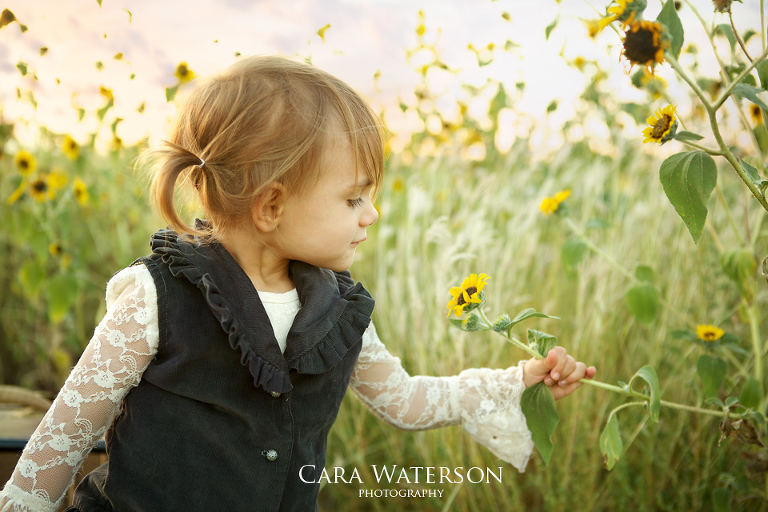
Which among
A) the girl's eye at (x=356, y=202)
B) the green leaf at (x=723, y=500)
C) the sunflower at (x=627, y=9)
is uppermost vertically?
the sunflower at (x=627, y=9)

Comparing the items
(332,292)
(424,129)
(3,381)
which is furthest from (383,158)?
(3,381)

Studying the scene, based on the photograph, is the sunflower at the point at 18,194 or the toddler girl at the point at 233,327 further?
the sunflower at the point at 18,194

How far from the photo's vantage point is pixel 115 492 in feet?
3.30

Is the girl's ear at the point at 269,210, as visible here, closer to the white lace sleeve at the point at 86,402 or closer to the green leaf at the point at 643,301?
the white lace sleeve at the point at 86,402

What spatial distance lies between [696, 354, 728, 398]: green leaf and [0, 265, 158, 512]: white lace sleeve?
1100 millimetres

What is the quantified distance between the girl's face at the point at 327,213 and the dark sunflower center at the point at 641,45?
48 cm

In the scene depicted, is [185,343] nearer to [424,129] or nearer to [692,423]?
[692,423]

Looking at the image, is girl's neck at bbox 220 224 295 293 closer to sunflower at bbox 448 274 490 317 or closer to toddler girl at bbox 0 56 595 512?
toddler girl at bbox 0 56 595 512

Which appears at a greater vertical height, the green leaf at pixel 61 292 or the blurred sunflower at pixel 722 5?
the blurred sunflower at pixel 722 5

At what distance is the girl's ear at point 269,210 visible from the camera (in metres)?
1.06

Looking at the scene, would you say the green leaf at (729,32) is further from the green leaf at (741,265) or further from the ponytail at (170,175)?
the ponytail at (170,175)

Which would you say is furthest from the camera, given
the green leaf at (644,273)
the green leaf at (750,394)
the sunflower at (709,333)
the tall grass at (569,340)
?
the tall grass at (569,340)

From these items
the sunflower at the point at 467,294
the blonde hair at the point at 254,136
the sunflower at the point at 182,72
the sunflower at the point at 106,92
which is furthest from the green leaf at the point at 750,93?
the sunflower at the point at 106,92

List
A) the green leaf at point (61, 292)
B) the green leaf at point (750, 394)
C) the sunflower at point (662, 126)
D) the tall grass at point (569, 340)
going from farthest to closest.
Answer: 1. the green leaf at point (61, 292)
2. the tall grass at point (569, 340)
3. the green leaf at point (750, 394)
4. the sunflower at point (662, 126)
